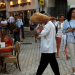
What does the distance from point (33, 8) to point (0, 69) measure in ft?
63.7

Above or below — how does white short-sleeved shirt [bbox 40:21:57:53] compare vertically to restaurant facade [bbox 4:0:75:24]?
below

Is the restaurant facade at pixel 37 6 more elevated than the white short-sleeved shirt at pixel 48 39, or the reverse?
the restaurant facade at pixel 37 6

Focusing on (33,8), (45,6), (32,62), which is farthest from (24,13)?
(32,62)

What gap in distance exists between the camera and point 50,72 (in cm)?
630

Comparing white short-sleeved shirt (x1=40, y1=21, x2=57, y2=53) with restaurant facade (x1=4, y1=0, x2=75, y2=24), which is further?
restaurant facade (x1=4, y1=0, x2=75, y2=24)

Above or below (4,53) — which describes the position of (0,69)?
below

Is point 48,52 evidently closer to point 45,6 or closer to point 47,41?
point 47,41

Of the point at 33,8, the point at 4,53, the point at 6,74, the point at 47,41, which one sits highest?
the point at 33,8

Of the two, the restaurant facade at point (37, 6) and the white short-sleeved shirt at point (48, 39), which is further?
the restaurant facade at point (37, 6)

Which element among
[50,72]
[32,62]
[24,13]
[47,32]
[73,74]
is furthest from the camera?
[24,13]

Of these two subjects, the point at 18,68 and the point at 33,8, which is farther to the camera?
the point at 33,8

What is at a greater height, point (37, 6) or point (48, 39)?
point (37, 6)

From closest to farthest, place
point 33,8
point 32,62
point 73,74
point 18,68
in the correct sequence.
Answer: point 73,74 → point 18,68 → point 32,62 → point 33,8

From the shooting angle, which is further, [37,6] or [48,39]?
[37,6]
